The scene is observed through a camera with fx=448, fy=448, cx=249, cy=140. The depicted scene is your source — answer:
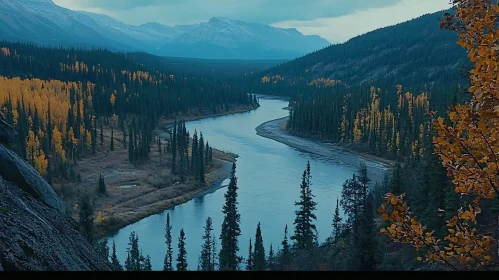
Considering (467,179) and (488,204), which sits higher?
(467,179)

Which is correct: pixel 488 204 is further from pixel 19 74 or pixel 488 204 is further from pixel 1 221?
pixel 19 74

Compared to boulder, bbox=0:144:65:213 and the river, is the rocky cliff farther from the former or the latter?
the river

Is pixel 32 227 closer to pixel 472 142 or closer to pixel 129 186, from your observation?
pixel 472 142

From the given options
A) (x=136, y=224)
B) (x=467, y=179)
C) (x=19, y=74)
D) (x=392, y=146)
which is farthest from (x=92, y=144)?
(x=467, y=179)

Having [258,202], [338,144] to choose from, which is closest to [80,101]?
[338,144]

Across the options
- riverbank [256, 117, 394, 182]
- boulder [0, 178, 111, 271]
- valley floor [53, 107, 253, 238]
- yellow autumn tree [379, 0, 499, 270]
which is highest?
yellow autumn tree [379, 0, 499, 270]

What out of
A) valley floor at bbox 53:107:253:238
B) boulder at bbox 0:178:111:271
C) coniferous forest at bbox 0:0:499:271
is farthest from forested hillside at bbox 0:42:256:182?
boulder at bbox 0:178:111:271
